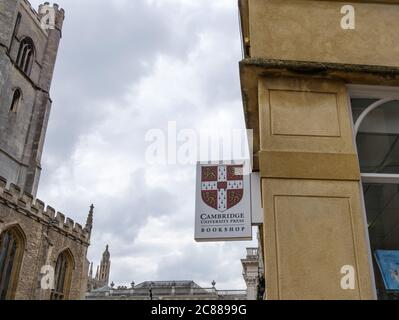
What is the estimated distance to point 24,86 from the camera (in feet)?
130

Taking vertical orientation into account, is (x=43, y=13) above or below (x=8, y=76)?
above

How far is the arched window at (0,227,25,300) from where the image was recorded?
25578 mm

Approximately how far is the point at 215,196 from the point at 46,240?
2615cm

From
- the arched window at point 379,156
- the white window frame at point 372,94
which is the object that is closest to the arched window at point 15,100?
the white window frame at point 372,94

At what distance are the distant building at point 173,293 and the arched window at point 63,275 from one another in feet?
52.7

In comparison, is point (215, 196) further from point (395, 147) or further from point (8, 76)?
point (8, 76)

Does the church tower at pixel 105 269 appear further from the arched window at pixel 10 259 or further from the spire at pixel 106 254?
the arched window at pixel 10 259

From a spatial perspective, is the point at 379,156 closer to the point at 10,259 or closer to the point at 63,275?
the point at 10,259

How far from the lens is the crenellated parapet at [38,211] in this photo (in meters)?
25.5

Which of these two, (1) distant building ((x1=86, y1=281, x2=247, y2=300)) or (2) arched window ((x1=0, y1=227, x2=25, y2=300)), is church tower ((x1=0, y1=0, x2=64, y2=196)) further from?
(1) distant building ((x1=86, y1=281, x2=247, y2=300))

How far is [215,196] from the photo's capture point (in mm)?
6543

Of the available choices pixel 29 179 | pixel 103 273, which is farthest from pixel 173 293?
pixel 103 273

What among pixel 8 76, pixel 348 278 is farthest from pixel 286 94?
pixel 8 76

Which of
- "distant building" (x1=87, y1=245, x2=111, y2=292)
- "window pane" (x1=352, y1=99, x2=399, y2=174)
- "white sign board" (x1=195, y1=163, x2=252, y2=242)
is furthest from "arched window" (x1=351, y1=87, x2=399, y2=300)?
"distant building" (x1=87, y1=245, x2=111, y2=292)
